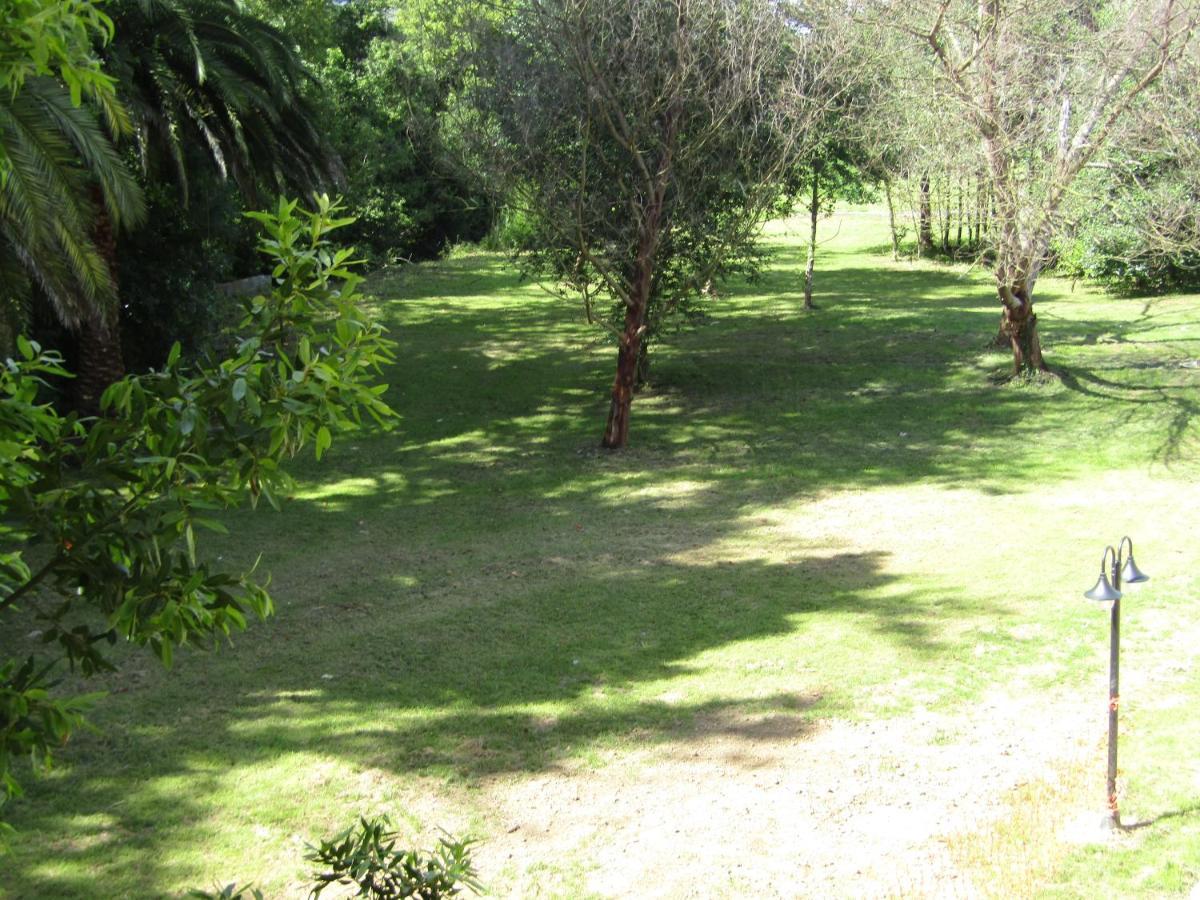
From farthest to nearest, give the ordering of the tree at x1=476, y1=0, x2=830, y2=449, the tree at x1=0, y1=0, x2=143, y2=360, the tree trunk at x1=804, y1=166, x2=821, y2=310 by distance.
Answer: the tree trunk at x1=804, y1=166, x2=821, y2=310, the tree at x1=476, y1=0, x2=830, y2=449, the tree at x1=0, y1=0, x2=143, y2=360

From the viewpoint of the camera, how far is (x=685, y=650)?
8594 millimetres

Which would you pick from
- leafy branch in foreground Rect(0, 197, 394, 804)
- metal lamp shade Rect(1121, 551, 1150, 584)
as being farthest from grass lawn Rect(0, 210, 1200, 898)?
leafy branch in foreground Rect(0, 197, 394, 804)

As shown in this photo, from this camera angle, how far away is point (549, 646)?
8.74 m

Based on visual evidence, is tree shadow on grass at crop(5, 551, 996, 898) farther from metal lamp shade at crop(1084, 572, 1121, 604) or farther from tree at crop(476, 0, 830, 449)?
tree at crop(476, 0, 830, 449)

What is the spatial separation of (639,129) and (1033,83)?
5484 millimetres

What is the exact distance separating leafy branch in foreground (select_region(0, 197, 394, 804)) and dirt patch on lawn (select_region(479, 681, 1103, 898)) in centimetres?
366

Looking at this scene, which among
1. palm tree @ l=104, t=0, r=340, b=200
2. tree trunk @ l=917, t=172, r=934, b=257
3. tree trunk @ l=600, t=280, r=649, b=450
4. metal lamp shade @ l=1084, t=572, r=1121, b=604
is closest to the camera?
metal lamp shade @ l=1084, t=572, r=1121, b=604

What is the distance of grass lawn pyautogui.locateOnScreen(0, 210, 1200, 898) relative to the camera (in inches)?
237

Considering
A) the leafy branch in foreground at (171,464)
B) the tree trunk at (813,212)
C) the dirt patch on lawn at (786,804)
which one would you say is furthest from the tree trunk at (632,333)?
the leafy branch in foreground at (171,464)

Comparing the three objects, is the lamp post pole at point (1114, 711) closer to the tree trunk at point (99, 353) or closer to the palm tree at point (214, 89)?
the palm tree at point (214, 89)

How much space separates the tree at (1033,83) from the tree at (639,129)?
2.00m

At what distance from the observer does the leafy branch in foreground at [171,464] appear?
8.05ft

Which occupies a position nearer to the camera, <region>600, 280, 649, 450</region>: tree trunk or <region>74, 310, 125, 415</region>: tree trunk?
<region>74, 310, 125, 415</region>: tree trunk

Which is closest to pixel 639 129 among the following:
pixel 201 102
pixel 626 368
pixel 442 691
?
pixel 626 368
